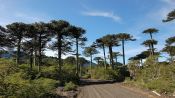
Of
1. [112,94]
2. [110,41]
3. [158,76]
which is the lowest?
[112,94]

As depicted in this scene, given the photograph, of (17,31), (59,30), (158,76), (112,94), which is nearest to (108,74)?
(59,30)

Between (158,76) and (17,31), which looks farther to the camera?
(17,31)

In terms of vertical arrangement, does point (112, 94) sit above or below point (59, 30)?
below

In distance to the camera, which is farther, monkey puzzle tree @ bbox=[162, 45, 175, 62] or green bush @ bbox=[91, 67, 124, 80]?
green bush @ bbox=[91, 67, 124, 80]

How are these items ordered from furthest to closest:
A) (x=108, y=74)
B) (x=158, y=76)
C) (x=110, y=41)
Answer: (x=110, y=41), (x=108, y=74), (x=158, y=76)

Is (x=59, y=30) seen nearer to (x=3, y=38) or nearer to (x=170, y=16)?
(x=3, y=38)

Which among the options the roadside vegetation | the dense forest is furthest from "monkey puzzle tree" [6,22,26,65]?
the roadside vegetation

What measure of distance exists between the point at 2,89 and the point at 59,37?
112 feet

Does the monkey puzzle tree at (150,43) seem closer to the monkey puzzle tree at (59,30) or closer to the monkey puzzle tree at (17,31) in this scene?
the monkey puzzle tree at (59,30)

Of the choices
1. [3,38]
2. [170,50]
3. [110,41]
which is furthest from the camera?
[110,41]

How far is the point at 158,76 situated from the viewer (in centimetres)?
3431

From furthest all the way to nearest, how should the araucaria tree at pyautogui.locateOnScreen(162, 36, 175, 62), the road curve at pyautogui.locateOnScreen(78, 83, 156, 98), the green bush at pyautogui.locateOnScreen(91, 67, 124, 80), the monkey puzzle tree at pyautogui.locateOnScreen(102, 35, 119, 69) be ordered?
the monkey puzzle tree at pyautogui.locateOnScreen(102, 35, 119, 69) < the green bush at pyautogui.locateOnScreen(91, 67, 124, 80) < the araucaria tree at pyautogui.locateOnScreen(162, 36, 175, 62) < the road curve at pyautogui.locateOnScreen(78, 83, 156, 98)

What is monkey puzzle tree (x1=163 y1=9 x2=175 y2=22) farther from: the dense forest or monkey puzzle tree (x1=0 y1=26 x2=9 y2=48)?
monkey puzzle tree (x1=0 y1=26 x2=9 y2=48)

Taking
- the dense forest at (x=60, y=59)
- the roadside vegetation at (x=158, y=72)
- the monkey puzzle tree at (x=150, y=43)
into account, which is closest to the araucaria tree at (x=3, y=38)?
the dense forest at (x=60, y=59)
